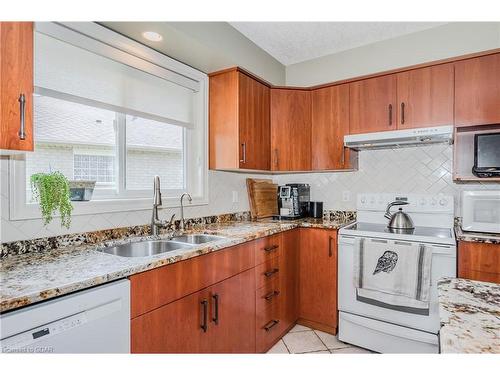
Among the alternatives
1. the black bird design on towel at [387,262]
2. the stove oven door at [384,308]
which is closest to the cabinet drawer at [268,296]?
the stove oven door at [384,308]

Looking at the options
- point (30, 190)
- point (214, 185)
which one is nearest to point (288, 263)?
point (214, 185)

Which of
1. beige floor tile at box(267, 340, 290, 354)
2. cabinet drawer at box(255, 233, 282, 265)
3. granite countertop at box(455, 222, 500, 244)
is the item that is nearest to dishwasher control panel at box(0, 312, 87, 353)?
cabinet drawer at box(255, 233, 282, 265)

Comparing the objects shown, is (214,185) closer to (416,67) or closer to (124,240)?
(124,240)

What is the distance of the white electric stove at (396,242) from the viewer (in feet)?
6.63

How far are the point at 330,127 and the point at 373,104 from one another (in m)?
0.42

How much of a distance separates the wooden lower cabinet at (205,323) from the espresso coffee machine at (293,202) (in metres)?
1.07

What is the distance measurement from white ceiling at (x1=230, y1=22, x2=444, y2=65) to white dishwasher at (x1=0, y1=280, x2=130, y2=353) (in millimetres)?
2242

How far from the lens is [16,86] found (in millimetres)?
1155

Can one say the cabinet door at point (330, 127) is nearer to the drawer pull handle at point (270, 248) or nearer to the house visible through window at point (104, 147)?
the drawer pull handle at point (270, 248)

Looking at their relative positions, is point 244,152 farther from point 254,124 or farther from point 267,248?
point 267,248

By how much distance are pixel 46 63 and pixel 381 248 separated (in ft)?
8.10

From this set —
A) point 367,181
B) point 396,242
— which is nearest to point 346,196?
point 367,181

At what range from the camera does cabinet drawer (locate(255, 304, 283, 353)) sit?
2.11 m

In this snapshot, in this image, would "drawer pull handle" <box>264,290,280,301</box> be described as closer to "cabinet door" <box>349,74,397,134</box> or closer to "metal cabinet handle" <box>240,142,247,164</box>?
"metal cabinet handle" <box>240,142,247,164</box>
